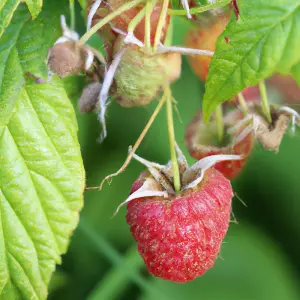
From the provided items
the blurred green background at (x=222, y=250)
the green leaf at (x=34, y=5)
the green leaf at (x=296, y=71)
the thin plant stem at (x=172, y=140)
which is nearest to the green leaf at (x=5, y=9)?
the green leaf at (x=34, y=5)

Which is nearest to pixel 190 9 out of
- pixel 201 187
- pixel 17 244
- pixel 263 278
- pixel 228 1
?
pixel 228 1

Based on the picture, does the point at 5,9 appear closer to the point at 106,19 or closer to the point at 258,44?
the point at 106,19

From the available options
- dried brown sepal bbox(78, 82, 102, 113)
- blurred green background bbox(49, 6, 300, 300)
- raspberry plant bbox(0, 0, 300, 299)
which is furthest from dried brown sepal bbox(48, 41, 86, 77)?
blurred green background bbox(49, 6, 300, 300)

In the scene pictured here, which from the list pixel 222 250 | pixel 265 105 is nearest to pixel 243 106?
pixel 265 105

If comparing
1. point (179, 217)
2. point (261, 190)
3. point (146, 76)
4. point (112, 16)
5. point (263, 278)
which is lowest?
point (263, 278)

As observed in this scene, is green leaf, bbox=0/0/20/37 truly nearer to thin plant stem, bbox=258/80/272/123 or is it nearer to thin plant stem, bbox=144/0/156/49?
thin plant stem, bbox=144/0/156/49

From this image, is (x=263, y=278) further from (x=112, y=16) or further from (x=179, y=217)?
(x=112, y=16)

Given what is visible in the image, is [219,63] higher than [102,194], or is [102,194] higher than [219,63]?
[219,63]
